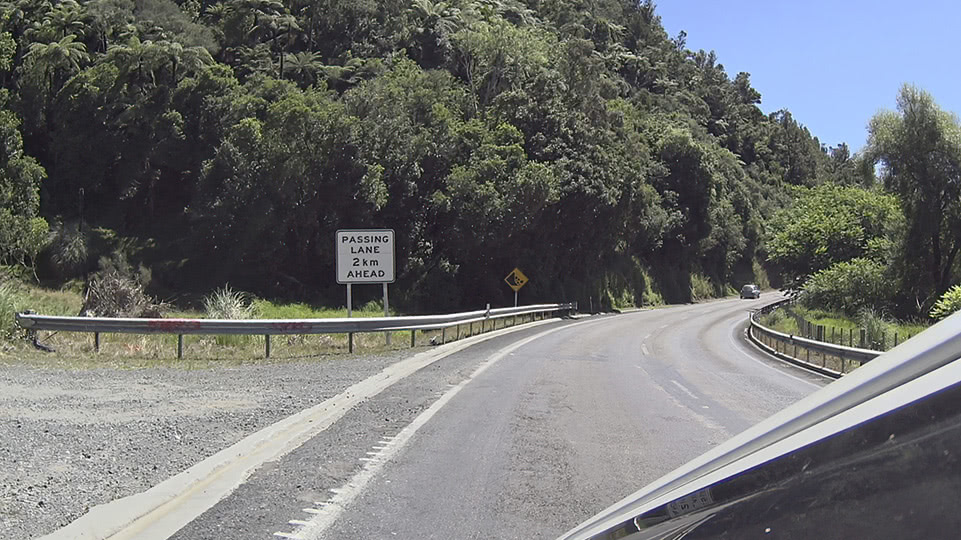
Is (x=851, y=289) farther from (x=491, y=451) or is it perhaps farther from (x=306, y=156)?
(x=491, y=451)

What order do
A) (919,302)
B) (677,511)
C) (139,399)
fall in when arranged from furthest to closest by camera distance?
(919,302) < (139,399) < (677,511)

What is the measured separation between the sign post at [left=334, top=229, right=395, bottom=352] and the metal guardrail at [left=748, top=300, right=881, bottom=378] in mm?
11109

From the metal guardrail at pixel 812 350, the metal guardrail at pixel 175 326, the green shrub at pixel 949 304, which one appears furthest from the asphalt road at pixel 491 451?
the green shrub at pixel 949 304

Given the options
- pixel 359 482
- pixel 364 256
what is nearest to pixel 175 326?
pixel 364 256

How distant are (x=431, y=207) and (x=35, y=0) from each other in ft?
109

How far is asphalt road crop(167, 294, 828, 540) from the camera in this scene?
543 centimetres

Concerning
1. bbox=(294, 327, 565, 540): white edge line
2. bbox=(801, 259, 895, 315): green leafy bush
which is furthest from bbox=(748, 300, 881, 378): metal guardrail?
bbox=(801, 259, 895, 315): green leafy bush

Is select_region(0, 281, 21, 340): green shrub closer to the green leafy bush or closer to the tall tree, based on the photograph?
the green leafy bush

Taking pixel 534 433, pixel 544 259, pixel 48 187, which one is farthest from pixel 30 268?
pixel 534 433

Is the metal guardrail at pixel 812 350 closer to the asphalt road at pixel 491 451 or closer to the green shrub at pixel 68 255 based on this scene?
the asphalt road at pixel 491 451

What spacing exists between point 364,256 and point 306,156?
22.4 meters

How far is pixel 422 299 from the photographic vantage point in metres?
44.9

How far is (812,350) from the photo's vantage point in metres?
20.5

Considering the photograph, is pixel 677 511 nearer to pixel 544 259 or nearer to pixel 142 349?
pixel 142 349
